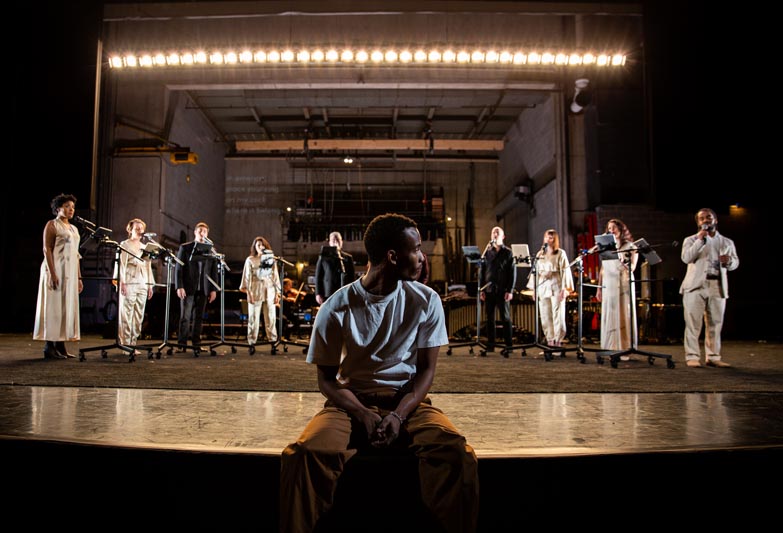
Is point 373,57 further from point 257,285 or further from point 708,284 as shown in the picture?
point 708,284

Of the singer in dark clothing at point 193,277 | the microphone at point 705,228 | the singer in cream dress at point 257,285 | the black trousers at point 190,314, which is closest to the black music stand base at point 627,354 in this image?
the microphone at point 705,228

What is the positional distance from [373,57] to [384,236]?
928 cm

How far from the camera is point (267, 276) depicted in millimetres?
7879

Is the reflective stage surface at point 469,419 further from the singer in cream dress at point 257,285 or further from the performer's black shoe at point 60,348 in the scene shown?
the singer in cream dress at point 257,285

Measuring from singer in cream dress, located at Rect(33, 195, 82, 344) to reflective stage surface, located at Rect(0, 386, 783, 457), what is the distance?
220 cm

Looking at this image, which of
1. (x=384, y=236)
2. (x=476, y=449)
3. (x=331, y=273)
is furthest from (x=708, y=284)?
(x=384, y=236)

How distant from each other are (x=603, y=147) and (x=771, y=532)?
9961 mm

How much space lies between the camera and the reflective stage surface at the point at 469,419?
2.26 m

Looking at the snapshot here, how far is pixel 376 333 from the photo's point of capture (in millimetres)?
1821

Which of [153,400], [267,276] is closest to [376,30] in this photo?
[267,276]

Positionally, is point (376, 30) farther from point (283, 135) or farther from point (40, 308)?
point (40, 308)

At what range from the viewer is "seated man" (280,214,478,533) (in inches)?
60.8

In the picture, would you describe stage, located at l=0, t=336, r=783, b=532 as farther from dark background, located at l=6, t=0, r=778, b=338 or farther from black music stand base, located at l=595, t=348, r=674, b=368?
dark background, located at l=6, t=0, r=778, b=338

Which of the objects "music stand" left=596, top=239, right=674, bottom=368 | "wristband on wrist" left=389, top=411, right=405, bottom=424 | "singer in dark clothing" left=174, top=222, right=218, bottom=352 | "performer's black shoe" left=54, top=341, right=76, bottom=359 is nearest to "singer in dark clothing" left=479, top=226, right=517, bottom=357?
"music stand" left=596, top=239, right=674, bottom=368
